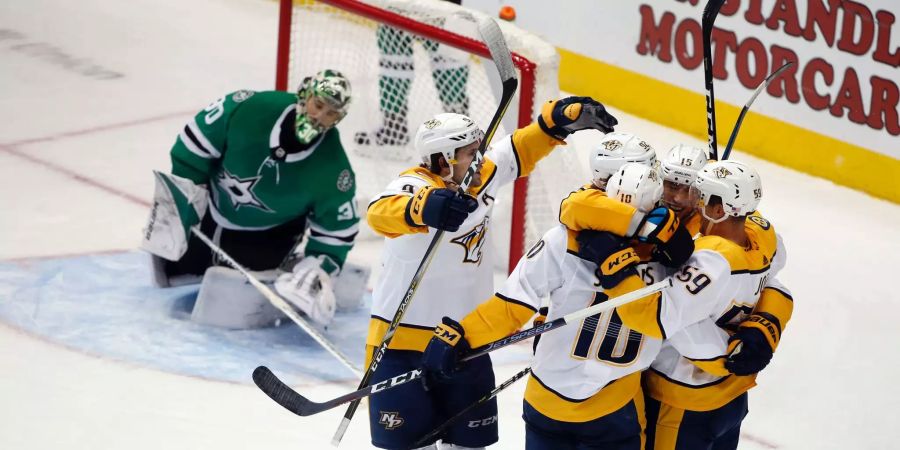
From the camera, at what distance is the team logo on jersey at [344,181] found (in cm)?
426

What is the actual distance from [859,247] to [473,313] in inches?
129

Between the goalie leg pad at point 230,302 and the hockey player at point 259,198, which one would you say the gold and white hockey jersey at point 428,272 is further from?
the goalie leg pad at point 230,302

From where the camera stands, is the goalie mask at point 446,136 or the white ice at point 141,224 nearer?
the goalie mask at point 446,136

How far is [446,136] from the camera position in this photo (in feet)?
9.91

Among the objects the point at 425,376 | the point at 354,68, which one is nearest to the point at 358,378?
the point at 425,376

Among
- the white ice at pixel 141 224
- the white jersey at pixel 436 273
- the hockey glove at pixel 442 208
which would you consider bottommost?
the white ice at pixel 141 224

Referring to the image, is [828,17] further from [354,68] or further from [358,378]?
[358,378]

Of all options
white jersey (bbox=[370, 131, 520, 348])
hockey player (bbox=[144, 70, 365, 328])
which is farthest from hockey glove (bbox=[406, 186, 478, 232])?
hockey player (bbox=[144, 70, 365, 328])

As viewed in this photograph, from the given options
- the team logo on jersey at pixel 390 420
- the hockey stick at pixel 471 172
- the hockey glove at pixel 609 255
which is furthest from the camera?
the team logo on jersey at pixel 390 420

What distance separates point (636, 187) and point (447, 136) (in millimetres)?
603

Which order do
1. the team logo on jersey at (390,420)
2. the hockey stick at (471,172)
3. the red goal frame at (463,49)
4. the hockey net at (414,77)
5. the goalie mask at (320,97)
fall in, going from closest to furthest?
the hockey stick at (471,172) → the team logo on jersey at (390,420) → the goalie mask at (320,97) → the red goal frame at (463,49) → the hockey net at (414,77)

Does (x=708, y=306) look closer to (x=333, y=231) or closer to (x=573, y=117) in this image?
(x=573, y=117)

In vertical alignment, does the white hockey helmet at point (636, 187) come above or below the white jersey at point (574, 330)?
above

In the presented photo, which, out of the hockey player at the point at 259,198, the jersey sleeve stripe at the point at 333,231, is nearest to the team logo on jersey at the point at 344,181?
the hockey player at the point at 259,198
